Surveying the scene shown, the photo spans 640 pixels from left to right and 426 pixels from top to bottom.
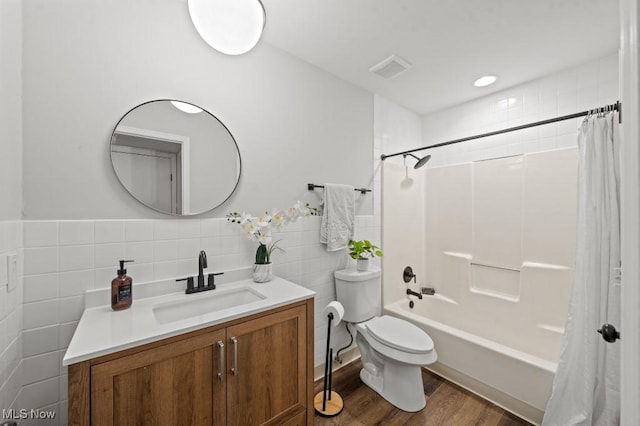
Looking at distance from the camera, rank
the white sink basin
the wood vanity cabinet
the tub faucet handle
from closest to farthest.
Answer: the wood vanity cabinet
the white sink basin
the tub faucet handle

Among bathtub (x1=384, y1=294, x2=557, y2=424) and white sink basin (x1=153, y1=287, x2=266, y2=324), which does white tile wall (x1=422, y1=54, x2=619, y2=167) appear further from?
white sink basin (x1=153, y1=287, x2=266, y2=324)

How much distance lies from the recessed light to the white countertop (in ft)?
7.12

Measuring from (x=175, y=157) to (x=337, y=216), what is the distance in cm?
112

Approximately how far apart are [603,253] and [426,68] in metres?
1.58

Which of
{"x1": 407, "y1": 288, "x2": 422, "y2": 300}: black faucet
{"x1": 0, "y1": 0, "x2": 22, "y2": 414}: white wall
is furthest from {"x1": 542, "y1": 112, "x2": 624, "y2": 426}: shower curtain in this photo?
{"x1": 0, "y1": 0, "x2": 22, "y2": 414}: white wall

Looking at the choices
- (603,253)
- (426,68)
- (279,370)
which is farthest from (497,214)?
(279,370)

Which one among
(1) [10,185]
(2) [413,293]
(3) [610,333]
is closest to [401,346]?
(2) [413,293]

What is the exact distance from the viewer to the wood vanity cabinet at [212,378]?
2.77 feet

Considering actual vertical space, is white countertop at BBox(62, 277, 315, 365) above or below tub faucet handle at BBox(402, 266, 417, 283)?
above

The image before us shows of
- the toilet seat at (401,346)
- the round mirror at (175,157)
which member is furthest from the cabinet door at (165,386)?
the toilet seat at (401,346)

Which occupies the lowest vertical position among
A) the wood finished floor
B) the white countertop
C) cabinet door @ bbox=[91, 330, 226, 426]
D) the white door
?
the wood finished floor

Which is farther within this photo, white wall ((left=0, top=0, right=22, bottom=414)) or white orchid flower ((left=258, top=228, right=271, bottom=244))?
white orchid flower ((left=258, top=228, right=271, bottom=244))

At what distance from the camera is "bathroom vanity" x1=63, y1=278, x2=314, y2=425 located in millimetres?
848

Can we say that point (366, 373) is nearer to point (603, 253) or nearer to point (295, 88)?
point (603, 253)
